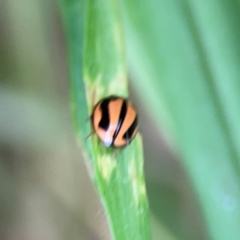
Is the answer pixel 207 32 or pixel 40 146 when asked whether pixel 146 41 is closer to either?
pixel 207 32

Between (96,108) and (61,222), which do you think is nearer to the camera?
(96,108)

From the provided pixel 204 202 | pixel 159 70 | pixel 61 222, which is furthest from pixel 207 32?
pixel 61 222

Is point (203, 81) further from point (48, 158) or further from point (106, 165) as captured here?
point (48, 158)

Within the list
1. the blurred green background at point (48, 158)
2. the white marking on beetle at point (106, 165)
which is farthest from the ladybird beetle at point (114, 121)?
the blurred green background at point (48, 158)

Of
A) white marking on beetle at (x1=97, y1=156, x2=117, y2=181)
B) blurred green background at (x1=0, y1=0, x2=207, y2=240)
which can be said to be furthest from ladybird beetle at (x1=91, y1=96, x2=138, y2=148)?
blurred green background at (x1=0, y1=0, x2=207, y2=240)

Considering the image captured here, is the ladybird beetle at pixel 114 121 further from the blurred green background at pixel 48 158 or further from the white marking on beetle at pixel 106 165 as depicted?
the blurred green background at pixel 48 158

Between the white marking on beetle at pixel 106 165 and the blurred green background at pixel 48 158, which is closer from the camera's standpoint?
the white marking on beetle at pixel 106 165

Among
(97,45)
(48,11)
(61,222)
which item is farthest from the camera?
(61,222)

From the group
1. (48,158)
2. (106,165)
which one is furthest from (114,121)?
(48,158)
